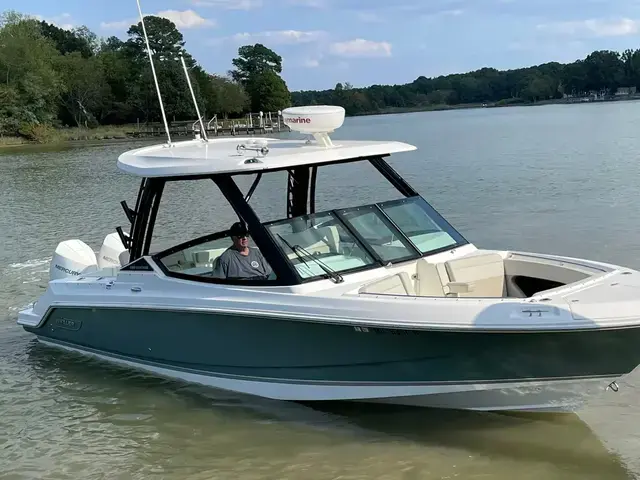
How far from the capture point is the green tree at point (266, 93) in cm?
9169

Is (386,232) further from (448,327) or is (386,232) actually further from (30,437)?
(30,437)

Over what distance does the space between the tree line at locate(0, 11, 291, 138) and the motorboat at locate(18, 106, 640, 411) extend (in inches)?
2006

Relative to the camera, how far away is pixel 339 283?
5.71 metres

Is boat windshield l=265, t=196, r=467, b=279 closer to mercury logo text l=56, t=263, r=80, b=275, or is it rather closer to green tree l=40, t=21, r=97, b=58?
mercury logo text l=56, t=263, r=80, b=275

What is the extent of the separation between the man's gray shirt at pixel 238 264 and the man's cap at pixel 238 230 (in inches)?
5.4

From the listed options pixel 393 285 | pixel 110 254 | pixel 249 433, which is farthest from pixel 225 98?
pixel 393 285

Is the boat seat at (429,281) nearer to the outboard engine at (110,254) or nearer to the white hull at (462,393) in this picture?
the white hull at (462,393)

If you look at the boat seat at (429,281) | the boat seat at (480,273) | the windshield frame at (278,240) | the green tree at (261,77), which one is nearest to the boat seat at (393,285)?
the boat seat at (429,281)

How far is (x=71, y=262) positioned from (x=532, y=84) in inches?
6018

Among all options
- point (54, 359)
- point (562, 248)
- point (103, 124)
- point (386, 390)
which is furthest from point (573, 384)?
point (103, 124)

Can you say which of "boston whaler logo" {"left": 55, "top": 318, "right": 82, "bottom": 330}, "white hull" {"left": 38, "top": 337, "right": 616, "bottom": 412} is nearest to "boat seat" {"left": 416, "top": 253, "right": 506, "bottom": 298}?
"white hull" {"left": 38, "top": 337, "right": 616, "bottom": 412}

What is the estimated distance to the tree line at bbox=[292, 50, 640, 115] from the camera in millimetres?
150500

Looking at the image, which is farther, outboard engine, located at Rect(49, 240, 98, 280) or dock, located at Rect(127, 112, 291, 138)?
dock, located at Rect(127, 112, 291, 138)

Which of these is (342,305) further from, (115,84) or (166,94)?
(115,84)
